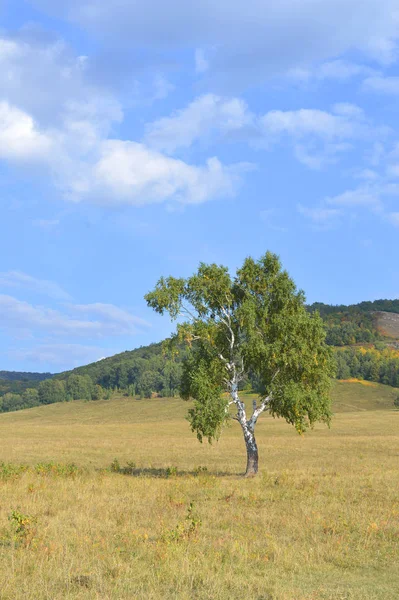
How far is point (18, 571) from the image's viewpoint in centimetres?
1148

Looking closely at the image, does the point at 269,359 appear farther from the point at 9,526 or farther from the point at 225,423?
the point at 9,526

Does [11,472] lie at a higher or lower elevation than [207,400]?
lower

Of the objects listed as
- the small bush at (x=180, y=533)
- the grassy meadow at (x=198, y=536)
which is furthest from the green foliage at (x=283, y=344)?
the small bush at (x=180, y=533)

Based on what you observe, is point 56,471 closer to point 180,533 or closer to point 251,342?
point 251,342

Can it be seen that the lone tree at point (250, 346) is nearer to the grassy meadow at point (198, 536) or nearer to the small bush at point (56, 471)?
the grassy meadow at point (198, 536)

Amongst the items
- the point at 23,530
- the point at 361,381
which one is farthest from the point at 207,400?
the point at 361,381

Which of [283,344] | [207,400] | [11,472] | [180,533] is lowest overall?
[11,472]

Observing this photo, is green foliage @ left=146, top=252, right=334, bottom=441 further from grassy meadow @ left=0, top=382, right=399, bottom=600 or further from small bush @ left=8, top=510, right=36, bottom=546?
small bush @ left=8, top=510, right=36, bottom=546

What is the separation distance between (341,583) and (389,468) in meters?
25.5

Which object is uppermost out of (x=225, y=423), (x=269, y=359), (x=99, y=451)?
(x=269, y=359)

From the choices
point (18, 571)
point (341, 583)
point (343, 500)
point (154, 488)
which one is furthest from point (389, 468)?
point (18, 571)

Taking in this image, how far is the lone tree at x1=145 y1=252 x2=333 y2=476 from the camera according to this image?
101ft

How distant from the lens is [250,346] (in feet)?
100

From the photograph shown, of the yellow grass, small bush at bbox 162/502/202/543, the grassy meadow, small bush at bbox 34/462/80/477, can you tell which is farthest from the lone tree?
the yellow grass
